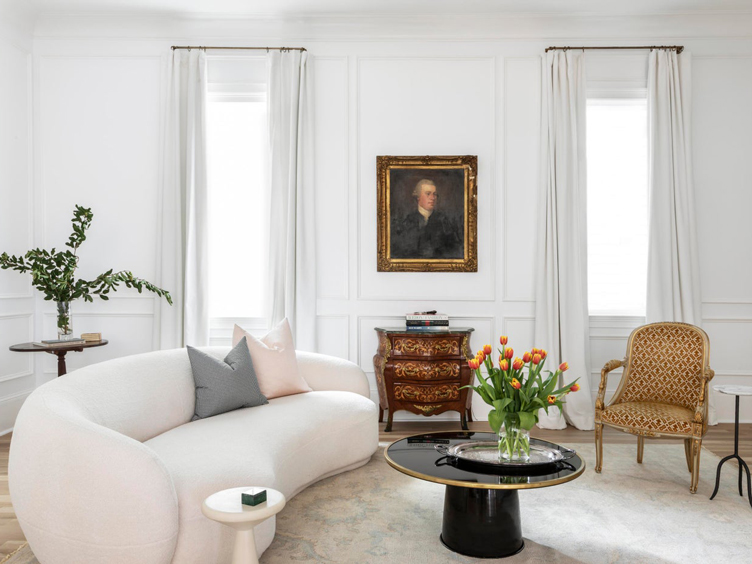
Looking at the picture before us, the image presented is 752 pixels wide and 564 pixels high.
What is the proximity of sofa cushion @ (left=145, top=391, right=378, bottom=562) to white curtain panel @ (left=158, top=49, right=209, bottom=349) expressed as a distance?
173cm

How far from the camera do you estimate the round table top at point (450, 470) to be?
2535 millimetres

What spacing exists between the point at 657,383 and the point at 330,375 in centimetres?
234

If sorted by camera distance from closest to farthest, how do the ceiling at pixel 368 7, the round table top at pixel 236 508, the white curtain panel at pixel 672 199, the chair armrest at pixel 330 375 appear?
the round table top at pixel 236 508 → the chair armrest at pixel 330 375 → the ceiling at pixel 368 7 → the white curtain panel at pixel 672 199

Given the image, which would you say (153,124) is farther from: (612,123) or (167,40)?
(612,123)

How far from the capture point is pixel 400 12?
520cm

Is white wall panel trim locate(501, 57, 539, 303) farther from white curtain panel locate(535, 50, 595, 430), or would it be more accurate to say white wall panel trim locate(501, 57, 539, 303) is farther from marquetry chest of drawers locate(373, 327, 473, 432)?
marquetry chest of drawers locate(373, 327, 473, 432)

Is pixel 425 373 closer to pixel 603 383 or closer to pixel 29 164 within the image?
pixel 603 383

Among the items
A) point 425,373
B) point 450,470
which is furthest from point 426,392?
point 450,470

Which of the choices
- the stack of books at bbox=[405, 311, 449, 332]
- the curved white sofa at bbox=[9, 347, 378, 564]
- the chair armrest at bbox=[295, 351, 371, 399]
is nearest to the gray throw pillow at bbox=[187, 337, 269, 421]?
the curved white sofa at bbox=[9, 347, 378, 564]

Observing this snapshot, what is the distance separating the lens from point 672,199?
17.0ft

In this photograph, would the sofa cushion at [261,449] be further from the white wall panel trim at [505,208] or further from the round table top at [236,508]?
the white wall panel trim at [505,208]

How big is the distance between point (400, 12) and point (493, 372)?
3.69 m

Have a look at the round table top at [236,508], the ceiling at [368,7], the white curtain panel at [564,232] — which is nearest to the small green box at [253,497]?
the round table top at [236,508]

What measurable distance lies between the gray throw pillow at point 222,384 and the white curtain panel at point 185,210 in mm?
1622
